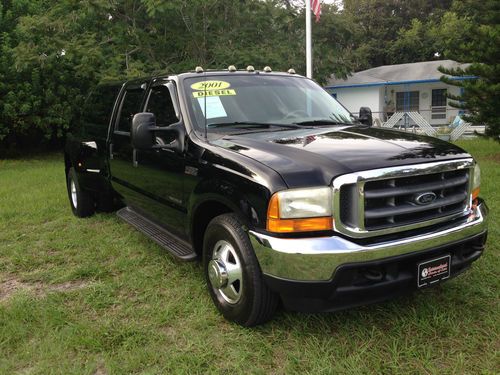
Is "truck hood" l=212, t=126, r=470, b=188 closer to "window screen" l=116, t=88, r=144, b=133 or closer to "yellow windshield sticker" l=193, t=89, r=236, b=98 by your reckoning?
"yellow windshield sticker" l=193, t=89, r=236, b=98

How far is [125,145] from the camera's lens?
479 cm

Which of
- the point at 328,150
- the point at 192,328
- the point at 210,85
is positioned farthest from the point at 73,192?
the point at 328,150

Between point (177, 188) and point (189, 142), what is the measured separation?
0.42m

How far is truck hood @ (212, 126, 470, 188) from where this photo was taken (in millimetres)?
2689

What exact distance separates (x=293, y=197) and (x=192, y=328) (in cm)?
127

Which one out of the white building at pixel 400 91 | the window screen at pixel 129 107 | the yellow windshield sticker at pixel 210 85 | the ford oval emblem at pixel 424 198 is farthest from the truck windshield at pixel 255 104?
the white building at pixel 400 91

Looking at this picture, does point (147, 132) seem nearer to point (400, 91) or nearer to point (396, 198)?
point (396, 198)

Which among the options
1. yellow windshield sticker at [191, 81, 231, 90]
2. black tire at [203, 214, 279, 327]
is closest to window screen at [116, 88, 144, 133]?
yellow windshield sticker at [191, 81, 231, 90]

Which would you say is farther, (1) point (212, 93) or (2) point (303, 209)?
(1) point (212, 93)

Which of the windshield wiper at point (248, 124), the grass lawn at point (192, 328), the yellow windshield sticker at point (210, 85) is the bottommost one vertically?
the grass lawn at point (192, 328)

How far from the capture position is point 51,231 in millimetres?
5855

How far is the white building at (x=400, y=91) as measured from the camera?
25797 mm

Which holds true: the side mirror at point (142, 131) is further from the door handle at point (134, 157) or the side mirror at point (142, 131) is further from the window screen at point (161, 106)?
the door handle at point (134, 157)

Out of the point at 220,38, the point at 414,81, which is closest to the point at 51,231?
the point at 220,38
